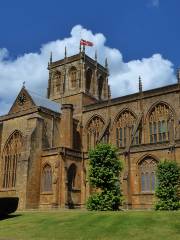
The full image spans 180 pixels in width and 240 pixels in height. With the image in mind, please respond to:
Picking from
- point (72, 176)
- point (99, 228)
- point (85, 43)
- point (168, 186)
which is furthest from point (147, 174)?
point (85, 43)

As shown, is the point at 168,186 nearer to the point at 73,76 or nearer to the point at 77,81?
the point at 77,81

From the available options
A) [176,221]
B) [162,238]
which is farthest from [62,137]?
[162,238]

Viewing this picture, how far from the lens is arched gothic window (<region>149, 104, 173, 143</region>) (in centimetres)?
4347

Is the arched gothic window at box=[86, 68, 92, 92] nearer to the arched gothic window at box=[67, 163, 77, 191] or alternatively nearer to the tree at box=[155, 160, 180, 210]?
the arched gothic window at box=[67, 163, 77, 191]

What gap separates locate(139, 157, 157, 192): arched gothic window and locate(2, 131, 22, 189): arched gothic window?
677 inches

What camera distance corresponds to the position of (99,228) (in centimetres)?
1911

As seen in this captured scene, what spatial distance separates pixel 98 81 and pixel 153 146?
28910mm

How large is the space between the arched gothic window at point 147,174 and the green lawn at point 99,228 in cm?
1546

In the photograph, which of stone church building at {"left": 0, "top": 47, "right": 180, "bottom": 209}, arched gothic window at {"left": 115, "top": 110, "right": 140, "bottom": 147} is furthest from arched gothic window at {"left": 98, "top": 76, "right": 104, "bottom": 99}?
arched gothic window at {"left": 115, "top": 110, "right": 140, "bottom": 147}

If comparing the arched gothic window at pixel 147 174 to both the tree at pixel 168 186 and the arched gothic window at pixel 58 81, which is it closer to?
the tree at pixel 168 186

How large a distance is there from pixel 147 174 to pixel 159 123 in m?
8.86

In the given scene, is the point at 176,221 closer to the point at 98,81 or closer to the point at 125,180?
the point at 125,180

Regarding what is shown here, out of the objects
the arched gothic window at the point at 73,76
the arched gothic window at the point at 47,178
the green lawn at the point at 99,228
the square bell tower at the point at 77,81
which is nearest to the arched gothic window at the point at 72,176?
the arched gothic window at the point at 47,178

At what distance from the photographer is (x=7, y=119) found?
4834cm
